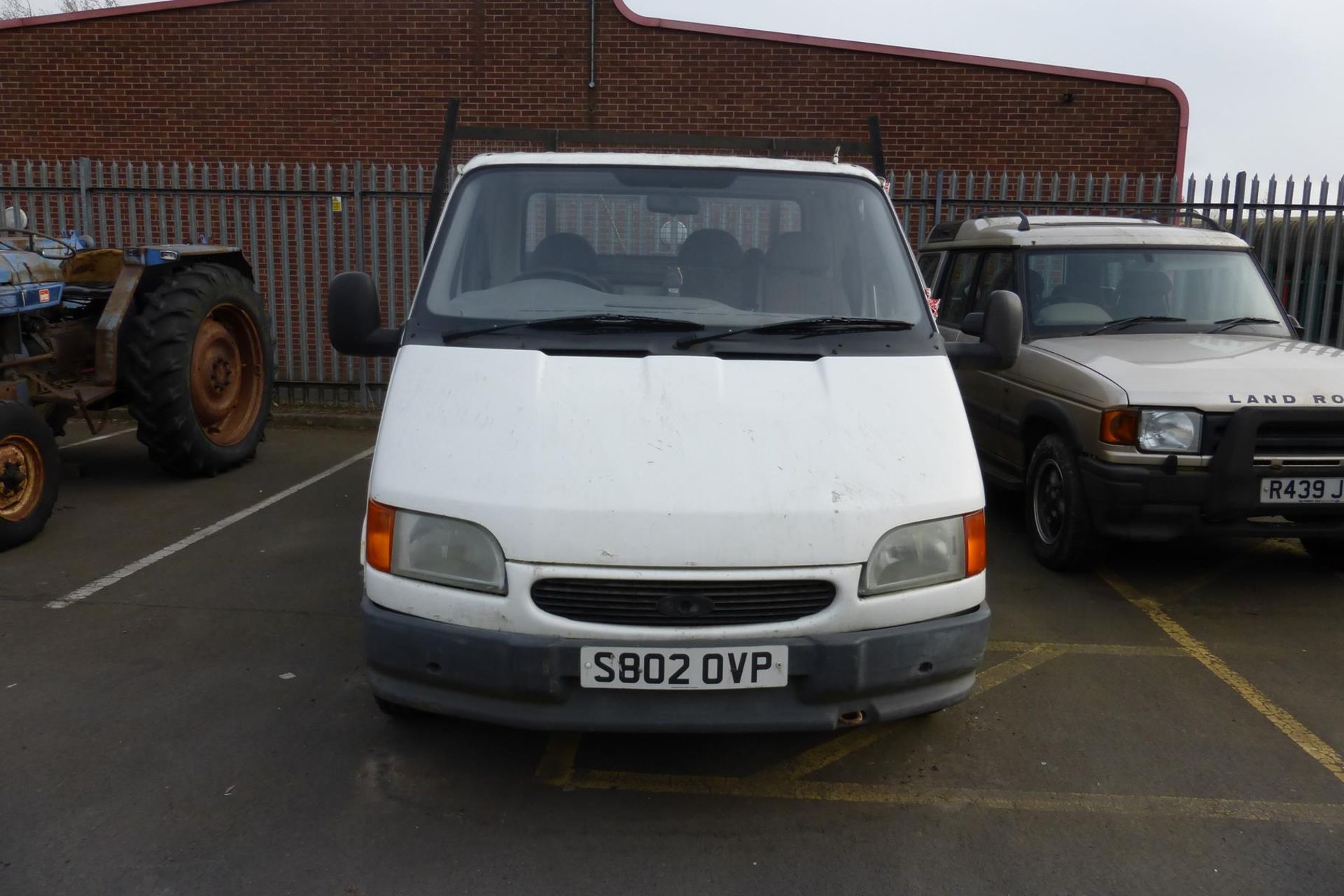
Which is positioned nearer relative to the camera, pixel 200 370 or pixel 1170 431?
pixel 1170 431

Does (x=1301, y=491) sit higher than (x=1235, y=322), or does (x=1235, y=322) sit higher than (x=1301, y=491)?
(x=1235, y=322)

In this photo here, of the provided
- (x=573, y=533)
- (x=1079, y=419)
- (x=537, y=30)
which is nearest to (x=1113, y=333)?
(x=1079, y=419)

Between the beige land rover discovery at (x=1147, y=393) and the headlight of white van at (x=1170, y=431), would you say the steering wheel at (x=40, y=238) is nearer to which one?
the beige land rover discovery at (x=1147, y=393)

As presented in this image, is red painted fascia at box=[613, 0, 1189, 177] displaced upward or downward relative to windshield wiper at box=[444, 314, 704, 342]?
upward

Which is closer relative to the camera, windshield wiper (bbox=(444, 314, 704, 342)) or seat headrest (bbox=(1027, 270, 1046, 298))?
windshield wiper (bbox=(444, 314, 704, 342))

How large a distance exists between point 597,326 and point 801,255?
2.91ft

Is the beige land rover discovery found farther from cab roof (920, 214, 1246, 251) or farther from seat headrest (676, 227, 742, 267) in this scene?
seat headrest (676, 227, 742, 267)

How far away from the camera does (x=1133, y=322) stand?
604cm

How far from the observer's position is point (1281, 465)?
4.88 meters

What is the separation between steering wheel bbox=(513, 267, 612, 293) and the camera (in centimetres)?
382

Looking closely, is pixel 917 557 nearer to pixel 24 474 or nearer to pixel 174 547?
pixel 174 547

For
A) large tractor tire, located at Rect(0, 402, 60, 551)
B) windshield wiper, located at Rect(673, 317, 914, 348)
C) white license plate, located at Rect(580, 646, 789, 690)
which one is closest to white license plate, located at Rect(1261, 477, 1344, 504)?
windshield wiper, located at Rect(673, 317, 914, 348)

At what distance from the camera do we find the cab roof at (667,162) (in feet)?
13.1

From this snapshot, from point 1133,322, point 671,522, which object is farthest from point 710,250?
point 1133,322
